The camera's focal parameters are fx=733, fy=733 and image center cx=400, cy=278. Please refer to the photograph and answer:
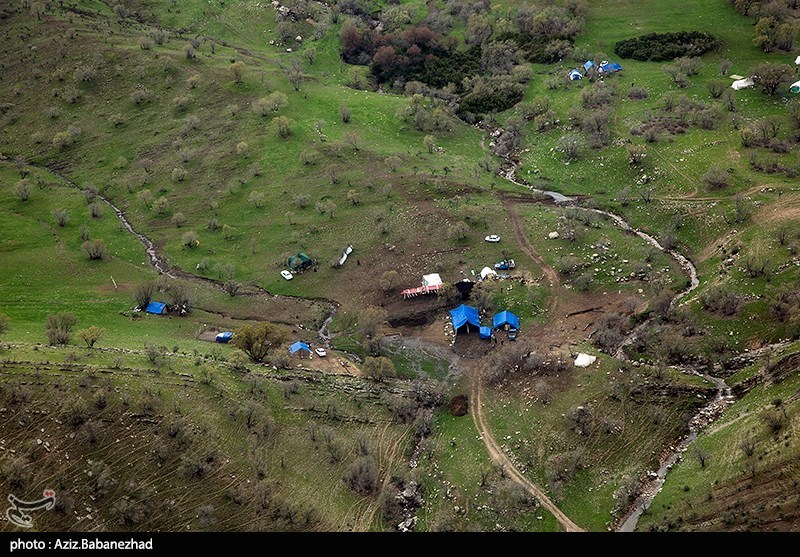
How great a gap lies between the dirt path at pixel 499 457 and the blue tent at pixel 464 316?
5.78 metres

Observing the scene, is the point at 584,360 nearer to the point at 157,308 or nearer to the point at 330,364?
the point at 330,364

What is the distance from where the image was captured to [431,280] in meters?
85.5

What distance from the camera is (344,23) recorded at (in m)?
151

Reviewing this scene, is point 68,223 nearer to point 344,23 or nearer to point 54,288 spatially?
point 54,288

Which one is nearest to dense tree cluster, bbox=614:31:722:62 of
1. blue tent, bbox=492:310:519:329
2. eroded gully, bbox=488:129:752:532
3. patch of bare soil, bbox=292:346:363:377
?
eroded gully, bbox=488:129:752:532

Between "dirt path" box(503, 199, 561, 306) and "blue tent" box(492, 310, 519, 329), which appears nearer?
"blue tent" box(492, 310, 519, 329)

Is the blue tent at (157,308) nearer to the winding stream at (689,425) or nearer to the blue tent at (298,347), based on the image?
the blue tent at (298,347)

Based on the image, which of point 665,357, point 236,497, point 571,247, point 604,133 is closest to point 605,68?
point 604,133

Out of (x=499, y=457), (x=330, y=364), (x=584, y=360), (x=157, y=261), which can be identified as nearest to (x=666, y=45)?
(x=584, y=360)

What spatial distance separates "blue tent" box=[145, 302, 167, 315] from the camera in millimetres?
85188

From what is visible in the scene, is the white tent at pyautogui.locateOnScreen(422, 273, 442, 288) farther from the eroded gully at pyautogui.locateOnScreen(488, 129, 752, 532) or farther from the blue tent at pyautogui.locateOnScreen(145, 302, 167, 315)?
the blue tent at pyautogui.locateOnScreen(145, 302, 167, 315)

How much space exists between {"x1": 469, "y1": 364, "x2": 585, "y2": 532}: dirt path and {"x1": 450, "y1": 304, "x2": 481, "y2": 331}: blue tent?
5780mm

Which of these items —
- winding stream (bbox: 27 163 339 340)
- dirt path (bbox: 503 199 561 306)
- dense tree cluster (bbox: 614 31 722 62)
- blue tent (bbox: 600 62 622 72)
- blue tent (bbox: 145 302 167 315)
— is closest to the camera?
winding stream (bbox: 27 163 339 340)

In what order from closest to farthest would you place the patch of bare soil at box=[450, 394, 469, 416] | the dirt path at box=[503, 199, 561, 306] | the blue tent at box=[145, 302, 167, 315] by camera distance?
the patch of bare soil at box=[450, 394, 469, 416] < the dirt path at box=[503, 199, 561, 306] < the blue tent at box=[145, 302, 167, 315]
